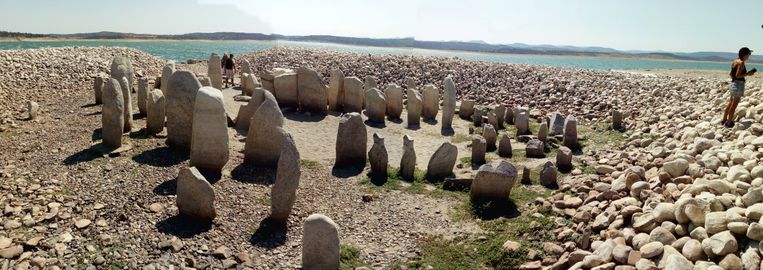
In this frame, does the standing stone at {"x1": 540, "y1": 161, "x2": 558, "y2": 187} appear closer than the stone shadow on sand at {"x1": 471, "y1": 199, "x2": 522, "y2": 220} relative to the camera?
No

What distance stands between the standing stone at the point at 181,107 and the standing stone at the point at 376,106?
7072mm

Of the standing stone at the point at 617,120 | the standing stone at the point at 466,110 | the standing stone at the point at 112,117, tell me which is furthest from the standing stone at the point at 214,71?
the standing stone at the point at 617,120

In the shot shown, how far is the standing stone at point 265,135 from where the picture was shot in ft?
32.2

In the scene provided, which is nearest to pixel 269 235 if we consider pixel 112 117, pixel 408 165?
pixel 408 165

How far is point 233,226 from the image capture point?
291 inches

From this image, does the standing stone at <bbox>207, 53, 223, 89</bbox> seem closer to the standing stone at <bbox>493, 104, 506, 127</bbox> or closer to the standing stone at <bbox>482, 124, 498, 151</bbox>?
the standing stone at <bbox>493, 104, 506, 127</bbox>

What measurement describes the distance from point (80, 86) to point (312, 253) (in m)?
16.6

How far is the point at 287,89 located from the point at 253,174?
8.12m

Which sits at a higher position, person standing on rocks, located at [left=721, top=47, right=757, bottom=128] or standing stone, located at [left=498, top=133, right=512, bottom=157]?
person standing on rocks, located at [left=721, top=47, right=757, bottom=128]

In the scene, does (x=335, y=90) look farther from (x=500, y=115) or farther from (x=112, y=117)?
(x=112, y=117)

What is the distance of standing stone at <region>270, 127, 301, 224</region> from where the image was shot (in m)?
7.46

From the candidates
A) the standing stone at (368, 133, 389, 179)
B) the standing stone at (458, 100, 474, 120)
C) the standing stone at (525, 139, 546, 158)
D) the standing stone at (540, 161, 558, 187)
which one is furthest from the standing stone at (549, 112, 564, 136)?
the standing stone at (368, 133, 389, 179)

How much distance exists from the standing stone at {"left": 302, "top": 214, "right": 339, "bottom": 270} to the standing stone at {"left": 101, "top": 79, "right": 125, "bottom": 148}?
5.90m

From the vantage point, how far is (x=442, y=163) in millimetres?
10406
